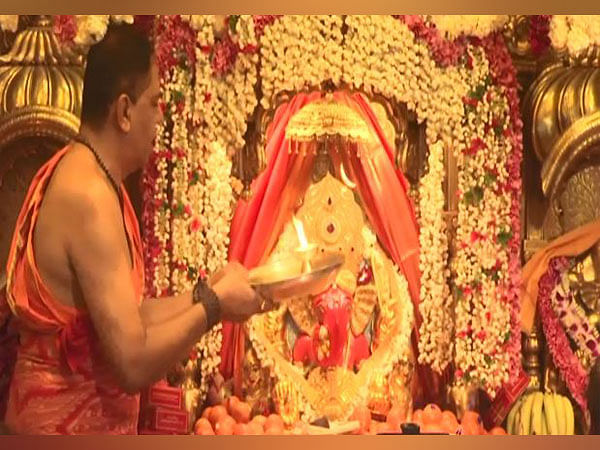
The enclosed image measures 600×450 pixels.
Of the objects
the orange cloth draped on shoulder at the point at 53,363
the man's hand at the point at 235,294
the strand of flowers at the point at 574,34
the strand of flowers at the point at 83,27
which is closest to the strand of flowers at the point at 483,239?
the strand of flowers at the point at 574,34

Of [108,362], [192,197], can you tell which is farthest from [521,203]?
[108,362]

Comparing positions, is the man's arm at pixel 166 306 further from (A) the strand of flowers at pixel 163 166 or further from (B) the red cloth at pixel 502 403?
(B) the red cloth at pixel 502 403

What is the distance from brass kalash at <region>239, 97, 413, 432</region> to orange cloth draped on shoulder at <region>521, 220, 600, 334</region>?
374mm

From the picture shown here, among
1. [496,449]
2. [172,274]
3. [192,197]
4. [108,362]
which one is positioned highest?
[192,197]

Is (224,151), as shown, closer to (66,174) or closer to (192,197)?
(192,197)

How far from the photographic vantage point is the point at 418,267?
389 centimetres

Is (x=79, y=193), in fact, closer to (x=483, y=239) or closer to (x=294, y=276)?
(x=294, y=276)

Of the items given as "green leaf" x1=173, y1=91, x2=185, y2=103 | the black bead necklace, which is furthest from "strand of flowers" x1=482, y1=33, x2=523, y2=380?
the black bead necklace

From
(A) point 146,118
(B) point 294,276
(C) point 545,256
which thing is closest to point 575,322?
(C) point 545,256

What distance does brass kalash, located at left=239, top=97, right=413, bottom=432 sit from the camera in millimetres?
3838

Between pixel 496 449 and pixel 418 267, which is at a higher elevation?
pixel 418 267

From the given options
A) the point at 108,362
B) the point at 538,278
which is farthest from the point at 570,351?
the point at 108,362

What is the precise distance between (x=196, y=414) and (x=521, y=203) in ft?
4.04

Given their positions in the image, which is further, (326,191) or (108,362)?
(326,191)
